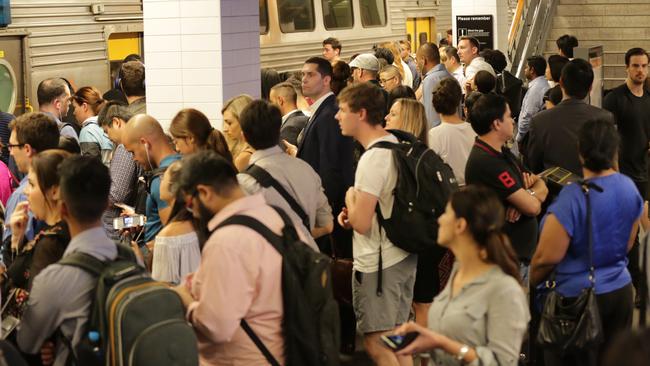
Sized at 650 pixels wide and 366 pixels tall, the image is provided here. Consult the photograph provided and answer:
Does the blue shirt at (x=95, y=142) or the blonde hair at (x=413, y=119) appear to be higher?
the blonde hair at (x=413, y=119)

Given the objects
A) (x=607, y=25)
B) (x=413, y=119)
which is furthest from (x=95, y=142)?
(x=607, y=25)

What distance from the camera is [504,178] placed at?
5.59 metres

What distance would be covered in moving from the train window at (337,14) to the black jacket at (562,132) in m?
9.81

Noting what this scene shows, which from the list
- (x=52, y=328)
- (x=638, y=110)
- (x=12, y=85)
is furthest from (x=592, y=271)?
(x=12, y=85)

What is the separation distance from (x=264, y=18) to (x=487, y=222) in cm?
1092

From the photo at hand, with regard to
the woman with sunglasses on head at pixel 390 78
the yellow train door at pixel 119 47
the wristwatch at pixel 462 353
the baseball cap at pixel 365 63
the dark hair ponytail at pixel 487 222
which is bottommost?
the wristwatch at pixel 462 353

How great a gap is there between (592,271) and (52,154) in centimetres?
239

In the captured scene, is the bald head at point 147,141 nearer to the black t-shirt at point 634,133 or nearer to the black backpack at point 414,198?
the black backpack at point 414,198

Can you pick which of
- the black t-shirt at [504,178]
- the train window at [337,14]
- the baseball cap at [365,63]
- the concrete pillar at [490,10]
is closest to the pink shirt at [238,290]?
the black t-shirt at [504,178]

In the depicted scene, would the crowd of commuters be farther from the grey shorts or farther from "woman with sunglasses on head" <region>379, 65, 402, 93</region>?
"woman with sunglasses on head" <region>379, 65, 402, 93</region>

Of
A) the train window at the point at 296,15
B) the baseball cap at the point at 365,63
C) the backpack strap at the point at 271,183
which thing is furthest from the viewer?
the train window at the point at 296,15

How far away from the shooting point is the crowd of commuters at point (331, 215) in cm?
367

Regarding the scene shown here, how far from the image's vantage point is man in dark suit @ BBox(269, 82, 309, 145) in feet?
24.8

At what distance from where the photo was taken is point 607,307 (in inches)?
188
